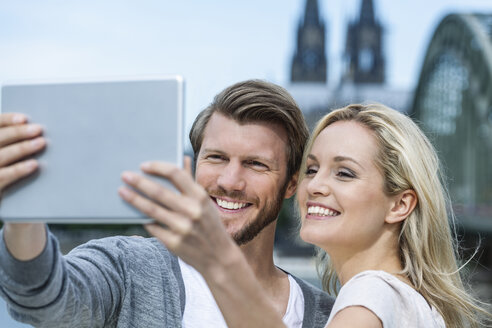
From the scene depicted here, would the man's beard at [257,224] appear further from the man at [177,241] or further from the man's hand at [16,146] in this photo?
the man's hand at [16,146]

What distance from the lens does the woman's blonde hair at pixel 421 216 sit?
2.03 m

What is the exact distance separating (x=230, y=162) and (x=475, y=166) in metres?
27.1

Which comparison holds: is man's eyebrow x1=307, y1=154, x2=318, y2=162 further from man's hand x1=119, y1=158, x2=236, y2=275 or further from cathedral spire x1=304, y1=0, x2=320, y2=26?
cathedral spire x1=304, y1=0, x2=320, y2=26

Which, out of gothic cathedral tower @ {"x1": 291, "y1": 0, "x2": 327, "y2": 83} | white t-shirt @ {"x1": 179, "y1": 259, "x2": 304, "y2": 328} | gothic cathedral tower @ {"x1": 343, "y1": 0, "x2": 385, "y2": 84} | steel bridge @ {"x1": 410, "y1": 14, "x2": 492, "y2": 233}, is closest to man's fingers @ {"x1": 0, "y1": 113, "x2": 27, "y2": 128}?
white t-shirt @ {"x1": 179, "y1": 259, "x2": 304, "y2": 328}

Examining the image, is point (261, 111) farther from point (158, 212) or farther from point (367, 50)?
point (367, 50)

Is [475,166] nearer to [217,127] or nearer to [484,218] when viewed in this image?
[484,218]

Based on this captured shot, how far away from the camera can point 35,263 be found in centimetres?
134

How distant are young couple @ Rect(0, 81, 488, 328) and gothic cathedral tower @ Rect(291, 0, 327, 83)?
7710 centimetres

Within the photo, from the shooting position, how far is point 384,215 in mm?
2078

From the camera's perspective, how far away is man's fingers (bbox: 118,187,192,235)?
1084 mm

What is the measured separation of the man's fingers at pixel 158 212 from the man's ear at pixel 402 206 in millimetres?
1111

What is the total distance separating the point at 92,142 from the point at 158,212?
0.18 metres

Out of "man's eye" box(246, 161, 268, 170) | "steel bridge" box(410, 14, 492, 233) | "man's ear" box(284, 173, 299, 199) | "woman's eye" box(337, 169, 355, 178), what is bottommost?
"steel bridge" box(410, 14, 492, 233)

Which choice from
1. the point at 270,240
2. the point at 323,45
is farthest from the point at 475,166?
the point at 323,45
